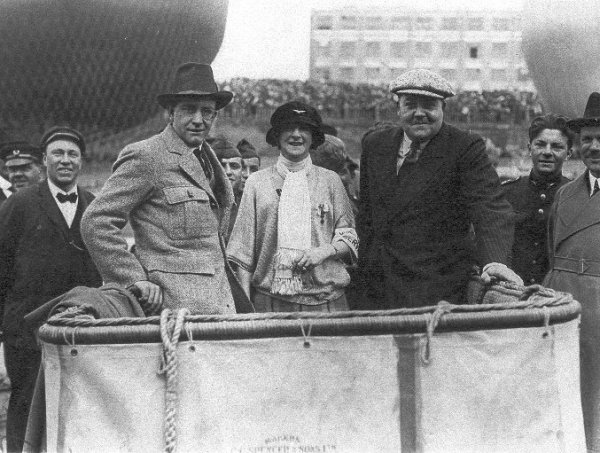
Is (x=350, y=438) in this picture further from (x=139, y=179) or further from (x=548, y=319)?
(x=139, y=179)

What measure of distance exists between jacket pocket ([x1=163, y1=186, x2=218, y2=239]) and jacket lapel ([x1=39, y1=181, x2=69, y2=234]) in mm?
1087

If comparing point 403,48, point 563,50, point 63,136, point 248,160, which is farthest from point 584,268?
point 403,48

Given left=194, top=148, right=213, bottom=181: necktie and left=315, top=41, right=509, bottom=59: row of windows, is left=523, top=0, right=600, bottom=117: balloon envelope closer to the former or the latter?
left=315, top=41, right=509, bottom=59: row of windows

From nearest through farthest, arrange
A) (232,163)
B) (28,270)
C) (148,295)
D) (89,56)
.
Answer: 1. (148,295)
2. (28,270)
3. (232,163)
4. (89,56)

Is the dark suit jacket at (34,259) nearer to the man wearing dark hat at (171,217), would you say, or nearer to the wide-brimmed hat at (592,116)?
the man wearing dark hat at (171,217)

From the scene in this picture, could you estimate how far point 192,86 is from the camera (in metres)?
2.66

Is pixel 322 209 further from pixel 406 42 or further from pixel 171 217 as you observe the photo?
pixel 406 42

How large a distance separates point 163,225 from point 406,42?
8948mm

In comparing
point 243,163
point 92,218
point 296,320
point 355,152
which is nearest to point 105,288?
point 92,218

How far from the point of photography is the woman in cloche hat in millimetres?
2971

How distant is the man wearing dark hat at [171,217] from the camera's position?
2.46 metres

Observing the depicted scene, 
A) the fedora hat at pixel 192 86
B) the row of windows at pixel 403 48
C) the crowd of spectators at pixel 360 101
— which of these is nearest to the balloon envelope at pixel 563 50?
the row of windows at pixel 403 48

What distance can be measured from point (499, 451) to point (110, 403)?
0.90 meters

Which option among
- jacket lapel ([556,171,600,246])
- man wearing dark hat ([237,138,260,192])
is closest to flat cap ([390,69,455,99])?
jacket lapel ([556,171,600,246])
